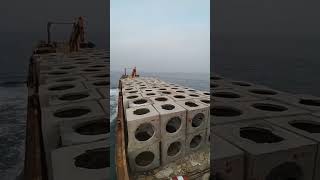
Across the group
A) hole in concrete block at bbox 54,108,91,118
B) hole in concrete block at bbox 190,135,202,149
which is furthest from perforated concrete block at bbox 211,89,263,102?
hole in concrete block at bbox 54,108,91,118

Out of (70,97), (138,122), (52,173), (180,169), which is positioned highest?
(70,97)

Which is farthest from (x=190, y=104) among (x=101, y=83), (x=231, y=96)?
(x=101, y=83)

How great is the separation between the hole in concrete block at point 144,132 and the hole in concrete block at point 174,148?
6.07 feet

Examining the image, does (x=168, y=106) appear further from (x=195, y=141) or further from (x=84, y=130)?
(x=84, y=130)

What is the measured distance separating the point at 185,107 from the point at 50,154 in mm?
14799

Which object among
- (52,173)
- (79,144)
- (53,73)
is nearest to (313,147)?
(79,144)

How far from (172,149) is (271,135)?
11.3 m

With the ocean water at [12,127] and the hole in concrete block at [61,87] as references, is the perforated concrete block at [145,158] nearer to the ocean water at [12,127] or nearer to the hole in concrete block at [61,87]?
the hole in concrete block at [61,87]

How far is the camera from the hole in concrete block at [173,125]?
20.9 m

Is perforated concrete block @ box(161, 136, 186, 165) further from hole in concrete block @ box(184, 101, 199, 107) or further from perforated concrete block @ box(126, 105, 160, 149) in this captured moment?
→ hole in concrete block @ box(184, 101, 199, 107)

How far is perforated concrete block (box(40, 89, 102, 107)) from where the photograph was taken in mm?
14181

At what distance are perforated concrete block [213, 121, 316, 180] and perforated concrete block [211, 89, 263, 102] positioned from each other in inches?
215

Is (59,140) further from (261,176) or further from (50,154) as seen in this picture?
(261,176)

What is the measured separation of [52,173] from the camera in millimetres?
7109
